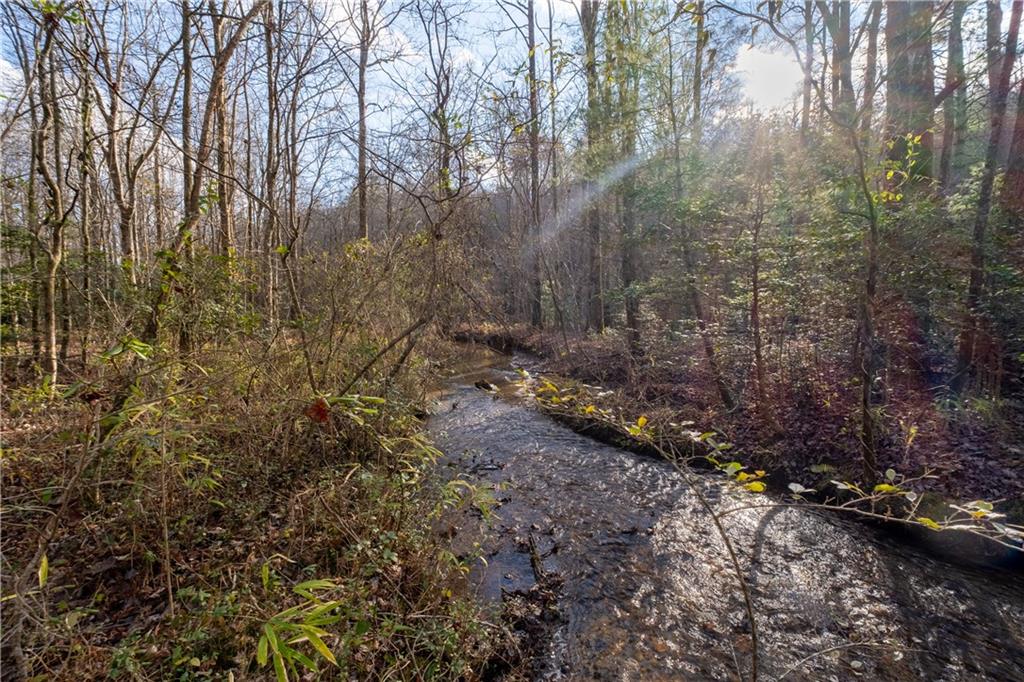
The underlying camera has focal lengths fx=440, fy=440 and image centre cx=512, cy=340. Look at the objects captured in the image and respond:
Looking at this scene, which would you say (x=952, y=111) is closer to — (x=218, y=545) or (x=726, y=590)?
(x=726, y=590)

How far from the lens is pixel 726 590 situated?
3.55 metres

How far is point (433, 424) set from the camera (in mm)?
7387

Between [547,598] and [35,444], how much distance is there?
3896 millimetres

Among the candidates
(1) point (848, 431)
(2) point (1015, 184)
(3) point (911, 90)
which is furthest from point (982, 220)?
(3) point (911, 90)

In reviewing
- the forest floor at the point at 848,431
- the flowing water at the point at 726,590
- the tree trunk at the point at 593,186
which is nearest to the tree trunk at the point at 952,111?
the forest floor at the point at 848,431

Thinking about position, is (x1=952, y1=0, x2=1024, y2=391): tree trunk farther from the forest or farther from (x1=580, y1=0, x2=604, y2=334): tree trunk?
(x1=580, y1=0, x2=604, y2=334): tree trunk

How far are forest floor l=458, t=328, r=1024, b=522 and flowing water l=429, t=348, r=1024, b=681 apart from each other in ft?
2.65

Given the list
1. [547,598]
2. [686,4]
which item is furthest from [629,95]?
[547,598]

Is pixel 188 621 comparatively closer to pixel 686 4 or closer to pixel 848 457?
pixel 686 4

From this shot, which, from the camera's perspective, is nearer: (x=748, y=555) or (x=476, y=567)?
(x=476, y=567)

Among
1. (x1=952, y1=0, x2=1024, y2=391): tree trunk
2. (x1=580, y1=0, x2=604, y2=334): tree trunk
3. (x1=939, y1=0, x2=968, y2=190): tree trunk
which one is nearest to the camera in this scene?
(x1=952, y1=0, x2=1024, y2=391): tree trunk

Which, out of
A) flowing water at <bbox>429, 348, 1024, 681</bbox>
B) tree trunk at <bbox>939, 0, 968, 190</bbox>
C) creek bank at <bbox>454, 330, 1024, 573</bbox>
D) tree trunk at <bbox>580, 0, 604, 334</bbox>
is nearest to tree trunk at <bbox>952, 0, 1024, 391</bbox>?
tree trunk at <bbox>939, 0, 968, 190</bbox>

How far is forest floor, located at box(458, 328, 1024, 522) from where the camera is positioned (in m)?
4.46

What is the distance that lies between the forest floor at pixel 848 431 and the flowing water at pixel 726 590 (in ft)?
2.65
